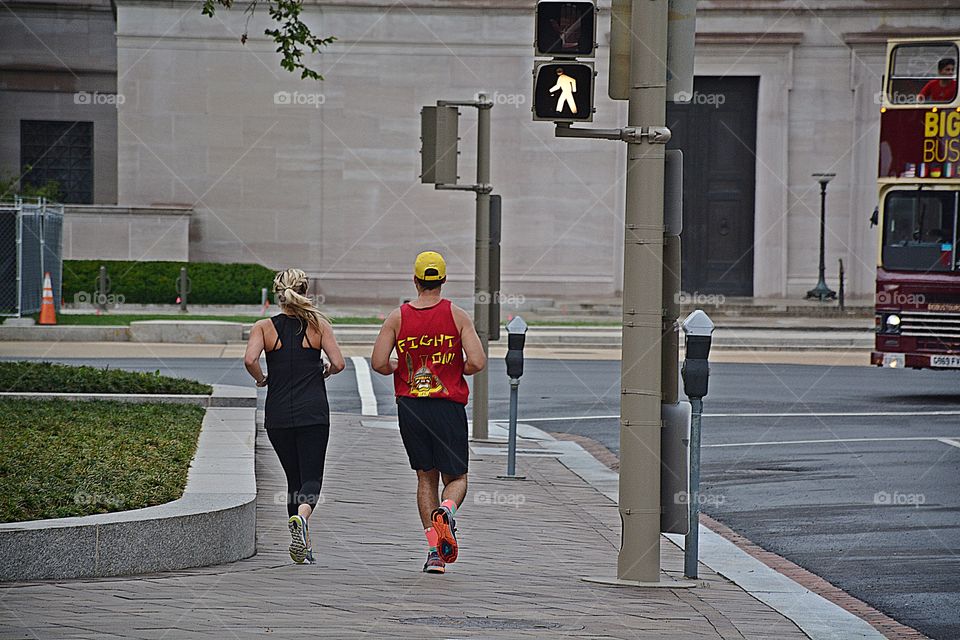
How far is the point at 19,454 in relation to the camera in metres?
9.56

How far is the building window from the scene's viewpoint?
142 ft

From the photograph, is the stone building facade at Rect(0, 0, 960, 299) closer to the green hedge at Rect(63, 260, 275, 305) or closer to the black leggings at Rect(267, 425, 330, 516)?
the green hedge at Rect(63, 260, 275, 305)

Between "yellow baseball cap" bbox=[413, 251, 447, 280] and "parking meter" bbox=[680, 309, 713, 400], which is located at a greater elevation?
"yellow baseball cap" bbox=[413, 251, 447, 280]

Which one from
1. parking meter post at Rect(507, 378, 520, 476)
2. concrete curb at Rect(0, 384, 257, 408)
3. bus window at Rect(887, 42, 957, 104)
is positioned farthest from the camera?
bus window at Rect(887, 42, 957, 104)

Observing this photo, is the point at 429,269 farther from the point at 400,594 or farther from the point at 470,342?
the point at 400,594

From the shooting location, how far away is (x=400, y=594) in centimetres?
718

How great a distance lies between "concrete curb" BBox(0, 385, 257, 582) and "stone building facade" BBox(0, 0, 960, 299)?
30.3m

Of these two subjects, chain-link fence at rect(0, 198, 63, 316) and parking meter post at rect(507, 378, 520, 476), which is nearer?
parking meter post at rect(507, 378, 520, 476)

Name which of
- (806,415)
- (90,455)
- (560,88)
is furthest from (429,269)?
(806,415)

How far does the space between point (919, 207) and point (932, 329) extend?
167cm

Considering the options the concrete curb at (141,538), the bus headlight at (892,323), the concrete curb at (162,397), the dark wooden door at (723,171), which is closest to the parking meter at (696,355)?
the concrete curb at (141,538)

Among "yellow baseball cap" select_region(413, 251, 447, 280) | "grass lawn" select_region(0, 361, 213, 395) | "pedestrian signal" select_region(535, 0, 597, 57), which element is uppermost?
"pedestrian signal" select_region(535, 0, 597, 57)

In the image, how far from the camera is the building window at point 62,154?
43219mm

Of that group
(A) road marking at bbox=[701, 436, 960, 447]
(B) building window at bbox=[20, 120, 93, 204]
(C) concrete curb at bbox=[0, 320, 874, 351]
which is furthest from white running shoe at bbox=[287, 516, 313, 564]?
(B) building window at bbox=[20, 120, 93, 204]
